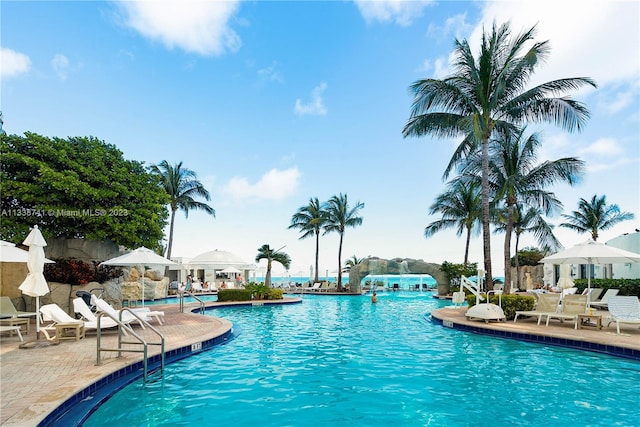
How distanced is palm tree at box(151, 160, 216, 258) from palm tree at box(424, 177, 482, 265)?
19.2 m

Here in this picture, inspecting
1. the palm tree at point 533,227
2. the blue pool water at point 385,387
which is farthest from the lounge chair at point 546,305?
the palm tree at point 533,227

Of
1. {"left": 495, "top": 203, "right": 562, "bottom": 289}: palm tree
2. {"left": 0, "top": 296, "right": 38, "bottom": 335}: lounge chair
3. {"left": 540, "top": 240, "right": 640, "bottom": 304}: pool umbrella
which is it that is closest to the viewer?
{"left": 0, "top": 296, "right": 38, "bottom": 335}: lounge chair

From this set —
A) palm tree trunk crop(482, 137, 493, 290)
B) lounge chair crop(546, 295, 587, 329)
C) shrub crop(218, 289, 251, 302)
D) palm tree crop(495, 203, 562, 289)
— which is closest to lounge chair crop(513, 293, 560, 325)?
lounge chair crop(546, 295, 587, 329)

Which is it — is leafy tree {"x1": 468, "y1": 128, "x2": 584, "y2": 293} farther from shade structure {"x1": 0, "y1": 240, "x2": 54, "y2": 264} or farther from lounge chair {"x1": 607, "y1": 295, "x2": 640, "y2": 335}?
shade structure {"x1": 0, "y1": 240, "x2": 54, "y2": 264}

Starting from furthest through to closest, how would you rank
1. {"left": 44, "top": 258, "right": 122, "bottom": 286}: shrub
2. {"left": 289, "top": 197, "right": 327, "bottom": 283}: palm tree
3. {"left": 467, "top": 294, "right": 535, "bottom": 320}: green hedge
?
{"left": 289, "top": 197, "right": 327, "bottom": 283}: palm tree < {"left": 467, "top": 294, "right": 535, "bottom": 320}: green hedge < {"left": 44, "top": 258, "right": 122, "bottom": 286}: shrub

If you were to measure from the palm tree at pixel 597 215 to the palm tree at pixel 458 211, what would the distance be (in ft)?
42.2

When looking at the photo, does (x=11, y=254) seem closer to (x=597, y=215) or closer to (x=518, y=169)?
(x=518, y=169)

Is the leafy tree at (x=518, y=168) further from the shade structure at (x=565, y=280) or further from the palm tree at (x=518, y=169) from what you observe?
the shade structure at (x=565, y=280)

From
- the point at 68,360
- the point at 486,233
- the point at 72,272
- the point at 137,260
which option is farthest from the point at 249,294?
the point at 68,360

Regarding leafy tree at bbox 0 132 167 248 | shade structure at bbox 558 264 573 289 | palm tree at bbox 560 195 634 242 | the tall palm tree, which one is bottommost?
shade structure at bbox 558 264 573 289

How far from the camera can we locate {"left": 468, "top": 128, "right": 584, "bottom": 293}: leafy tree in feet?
52.6

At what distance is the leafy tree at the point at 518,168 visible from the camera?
16.0m

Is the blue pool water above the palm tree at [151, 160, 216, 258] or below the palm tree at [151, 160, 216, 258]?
below

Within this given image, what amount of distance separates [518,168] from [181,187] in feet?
83.6
